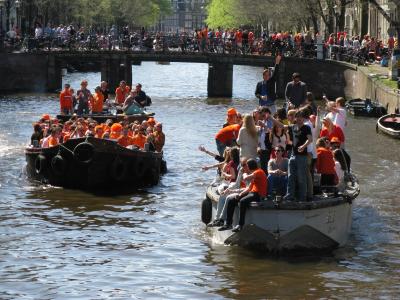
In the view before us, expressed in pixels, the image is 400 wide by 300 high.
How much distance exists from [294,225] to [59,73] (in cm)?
4965

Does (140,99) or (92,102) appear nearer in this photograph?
(92,102)

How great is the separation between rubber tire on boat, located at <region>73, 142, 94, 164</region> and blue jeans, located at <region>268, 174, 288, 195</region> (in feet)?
28.1

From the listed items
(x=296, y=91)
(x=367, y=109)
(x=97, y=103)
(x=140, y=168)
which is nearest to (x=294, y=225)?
(x=296, y=91)

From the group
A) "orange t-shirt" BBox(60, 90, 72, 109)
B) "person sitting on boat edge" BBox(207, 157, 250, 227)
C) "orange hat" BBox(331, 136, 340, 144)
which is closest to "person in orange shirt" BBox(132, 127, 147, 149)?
"orange t-shirt" BBox(60, 90, 72, 109)

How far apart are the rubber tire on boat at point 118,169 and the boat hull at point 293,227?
7.72 m

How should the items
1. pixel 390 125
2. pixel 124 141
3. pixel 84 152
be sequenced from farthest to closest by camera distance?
pixel 390 125 < pixel 124 141 < pixel 84 152

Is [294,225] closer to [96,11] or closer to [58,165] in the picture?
[58,165]

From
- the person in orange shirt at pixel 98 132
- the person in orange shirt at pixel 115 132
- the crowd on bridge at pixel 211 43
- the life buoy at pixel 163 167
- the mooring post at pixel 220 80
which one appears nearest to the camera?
the person in orange shirt at pixel 98 132

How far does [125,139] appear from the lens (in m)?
29.9

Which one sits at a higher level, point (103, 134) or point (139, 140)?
point (103, 134)

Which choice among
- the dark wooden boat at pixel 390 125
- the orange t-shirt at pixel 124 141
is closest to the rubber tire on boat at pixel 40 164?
the orange t-shirt at pixel 124 141

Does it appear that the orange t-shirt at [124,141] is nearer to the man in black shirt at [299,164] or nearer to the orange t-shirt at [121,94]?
the man in black shirt at [299,164]

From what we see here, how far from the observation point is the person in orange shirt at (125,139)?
2980 centimetres

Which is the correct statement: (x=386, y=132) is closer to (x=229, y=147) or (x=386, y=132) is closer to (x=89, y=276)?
(x=229, y=147)
